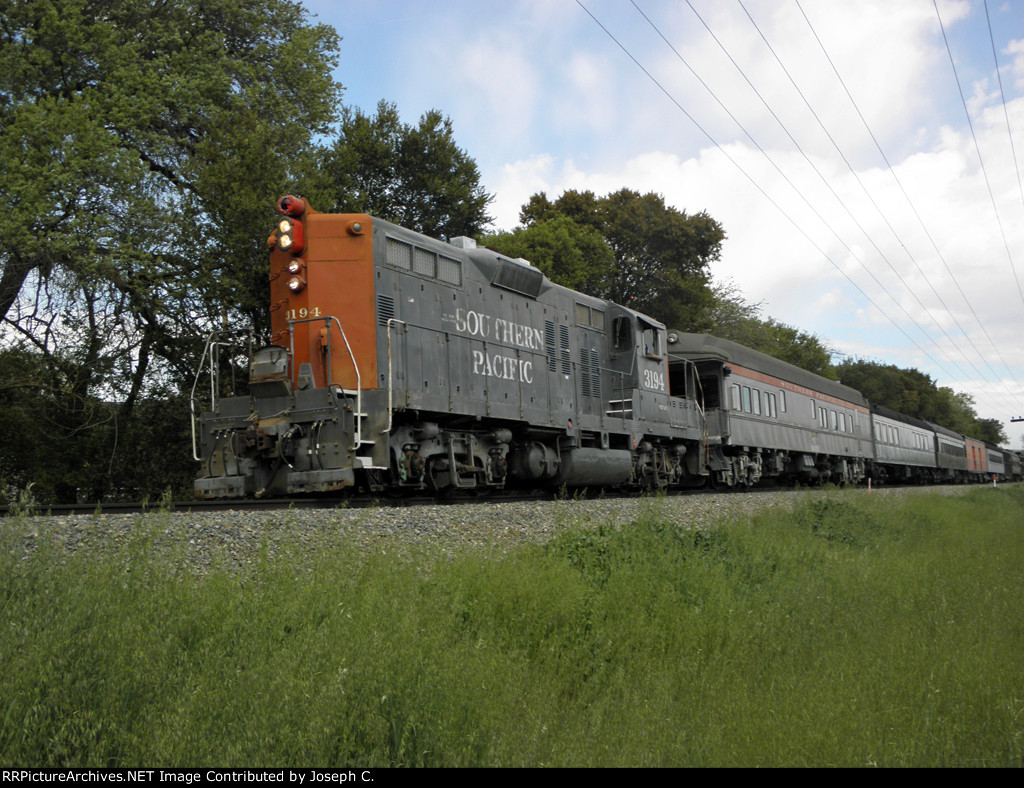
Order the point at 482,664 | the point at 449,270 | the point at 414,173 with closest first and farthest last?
1. the point at 482,664
2. the point at 449,270
3. the point at 414,173

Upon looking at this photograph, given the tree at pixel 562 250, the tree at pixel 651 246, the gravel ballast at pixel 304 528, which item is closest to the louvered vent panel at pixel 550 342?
the gravel ballast at pixel 304 528

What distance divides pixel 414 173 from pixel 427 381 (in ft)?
48.6

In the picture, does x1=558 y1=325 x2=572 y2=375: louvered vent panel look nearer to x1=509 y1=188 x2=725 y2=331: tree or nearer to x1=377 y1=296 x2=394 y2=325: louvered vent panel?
x1=377 y1=296 x2=394 y2=325: louvered vent panel

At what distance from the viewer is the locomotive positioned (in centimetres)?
905

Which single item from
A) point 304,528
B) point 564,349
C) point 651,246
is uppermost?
point 651,246

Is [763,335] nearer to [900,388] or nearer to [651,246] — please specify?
[651,246]

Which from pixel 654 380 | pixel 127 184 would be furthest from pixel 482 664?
pixel 127 184

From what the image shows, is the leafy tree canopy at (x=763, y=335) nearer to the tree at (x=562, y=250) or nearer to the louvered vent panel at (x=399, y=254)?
the tree at (x=562, y=250)

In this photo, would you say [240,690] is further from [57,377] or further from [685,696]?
[57,377]

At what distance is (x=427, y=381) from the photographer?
401 inches

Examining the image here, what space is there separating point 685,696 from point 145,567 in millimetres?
3247

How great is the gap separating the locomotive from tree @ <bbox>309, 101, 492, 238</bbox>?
→ 8.66 metres

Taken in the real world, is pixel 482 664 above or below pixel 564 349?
below

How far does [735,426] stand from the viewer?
17.8 m
